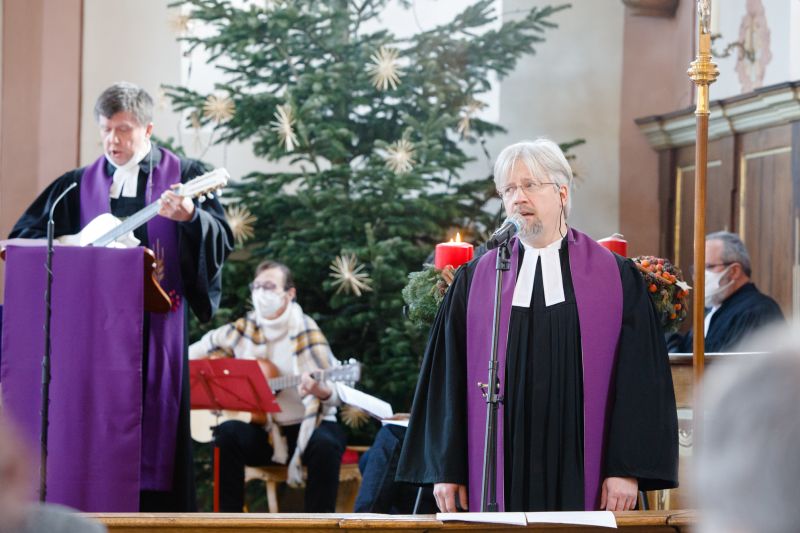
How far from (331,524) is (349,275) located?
181 inches

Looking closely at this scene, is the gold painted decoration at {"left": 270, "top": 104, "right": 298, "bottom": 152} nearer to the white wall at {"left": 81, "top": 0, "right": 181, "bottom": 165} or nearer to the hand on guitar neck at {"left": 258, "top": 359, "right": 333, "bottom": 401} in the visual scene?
the white wall at {"left": 81, "top": 0, "right": 181, "bottom": 165}

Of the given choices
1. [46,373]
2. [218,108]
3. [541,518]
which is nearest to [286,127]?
[218,108]

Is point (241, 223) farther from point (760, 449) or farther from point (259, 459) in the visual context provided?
point (760, 449)

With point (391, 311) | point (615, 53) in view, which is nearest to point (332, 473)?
point (391, 311)

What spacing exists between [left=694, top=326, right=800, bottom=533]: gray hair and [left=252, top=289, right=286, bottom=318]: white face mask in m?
5.81

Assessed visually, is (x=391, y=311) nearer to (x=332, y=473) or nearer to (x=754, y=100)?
(x=332, y=473)

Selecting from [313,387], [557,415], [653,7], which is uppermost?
[653,7]

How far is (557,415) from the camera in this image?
3.49 meters

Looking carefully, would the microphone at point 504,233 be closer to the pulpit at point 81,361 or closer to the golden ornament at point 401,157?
the pulpit at point 81,361

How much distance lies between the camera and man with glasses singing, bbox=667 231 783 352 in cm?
600

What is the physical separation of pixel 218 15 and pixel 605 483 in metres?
5.29

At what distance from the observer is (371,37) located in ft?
26.1

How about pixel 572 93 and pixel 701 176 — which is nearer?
pixel 701 176

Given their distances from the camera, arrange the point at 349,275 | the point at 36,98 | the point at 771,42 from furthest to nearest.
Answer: the point at 36,98
the point at 349,275
the point at 771,42
